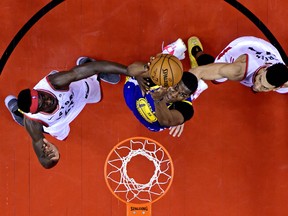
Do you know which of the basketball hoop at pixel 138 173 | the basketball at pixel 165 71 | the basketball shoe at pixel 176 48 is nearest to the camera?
the basketball at pixel 165 71

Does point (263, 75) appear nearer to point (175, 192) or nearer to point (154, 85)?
point (154, 85)

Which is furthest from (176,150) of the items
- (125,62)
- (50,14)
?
(50,14)

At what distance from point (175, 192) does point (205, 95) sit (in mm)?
1104

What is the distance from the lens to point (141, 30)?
3.86 meters

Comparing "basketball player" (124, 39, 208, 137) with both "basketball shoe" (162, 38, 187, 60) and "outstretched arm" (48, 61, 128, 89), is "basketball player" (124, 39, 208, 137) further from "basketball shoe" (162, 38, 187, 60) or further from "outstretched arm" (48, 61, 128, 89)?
"basketball shoe" (162, 38, 187, 60)

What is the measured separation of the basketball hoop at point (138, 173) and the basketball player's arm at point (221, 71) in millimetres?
1075

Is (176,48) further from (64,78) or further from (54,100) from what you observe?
(54,100)

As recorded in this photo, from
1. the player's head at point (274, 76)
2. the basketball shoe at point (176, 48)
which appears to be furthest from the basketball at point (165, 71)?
the basketball shoe at point (176, 48)

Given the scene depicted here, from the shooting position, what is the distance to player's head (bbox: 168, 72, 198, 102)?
2750 mm

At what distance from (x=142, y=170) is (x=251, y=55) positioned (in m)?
1.67

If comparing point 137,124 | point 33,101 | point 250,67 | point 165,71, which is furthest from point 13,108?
point 250,67

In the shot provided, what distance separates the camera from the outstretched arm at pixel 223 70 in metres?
3.02

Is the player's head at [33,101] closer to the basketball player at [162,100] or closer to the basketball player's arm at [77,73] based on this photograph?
the basketball player's arm at [77,73]

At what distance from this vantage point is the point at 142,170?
3.89m
